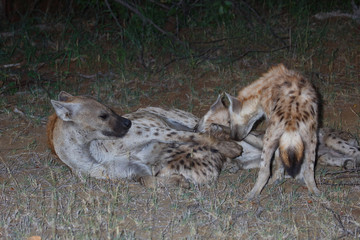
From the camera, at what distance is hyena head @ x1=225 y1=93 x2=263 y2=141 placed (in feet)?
12.7

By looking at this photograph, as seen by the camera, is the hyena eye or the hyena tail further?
the hyena eye

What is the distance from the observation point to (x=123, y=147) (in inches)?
157

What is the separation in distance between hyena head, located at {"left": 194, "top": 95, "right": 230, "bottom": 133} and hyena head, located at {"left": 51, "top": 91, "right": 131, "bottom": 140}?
0.68 metres

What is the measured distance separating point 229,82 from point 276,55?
2.71ft

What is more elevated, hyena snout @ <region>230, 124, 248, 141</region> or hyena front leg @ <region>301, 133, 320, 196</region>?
hyena front leg @ <region>301, 133, 320, 196</region>

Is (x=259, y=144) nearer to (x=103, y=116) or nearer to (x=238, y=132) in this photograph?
(x=238, y=132)

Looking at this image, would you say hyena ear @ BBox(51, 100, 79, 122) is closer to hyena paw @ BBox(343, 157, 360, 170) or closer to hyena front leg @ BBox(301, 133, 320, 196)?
hyena front leg @ BBox(301, 133, 320, 196)

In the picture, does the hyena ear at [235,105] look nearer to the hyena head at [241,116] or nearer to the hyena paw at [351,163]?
the hyena head at [241,116]

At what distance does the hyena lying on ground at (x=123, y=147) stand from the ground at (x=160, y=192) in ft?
0.44

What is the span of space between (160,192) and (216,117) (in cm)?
107

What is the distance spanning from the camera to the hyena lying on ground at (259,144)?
3.98 metres

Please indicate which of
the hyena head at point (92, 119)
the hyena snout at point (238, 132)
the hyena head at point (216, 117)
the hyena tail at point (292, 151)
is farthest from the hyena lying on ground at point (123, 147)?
the hyena tail at point (292, 151)

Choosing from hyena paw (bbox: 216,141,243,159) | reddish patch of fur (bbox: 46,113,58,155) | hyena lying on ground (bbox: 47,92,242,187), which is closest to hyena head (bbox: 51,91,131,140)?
hyena lying on ground (bbox: 47,92,242,187)

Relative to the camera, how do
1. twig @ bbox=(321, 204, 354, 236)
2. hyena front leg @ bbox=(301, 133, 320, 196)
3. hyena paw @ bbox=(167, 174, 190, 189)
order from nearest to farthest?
twig @ bbox=(321, 204, 354, 236)
hyena front leg @ bbox=(301, 133, 320, 196)
hyena paw @ bbox=(167, 174, 190, 189)
